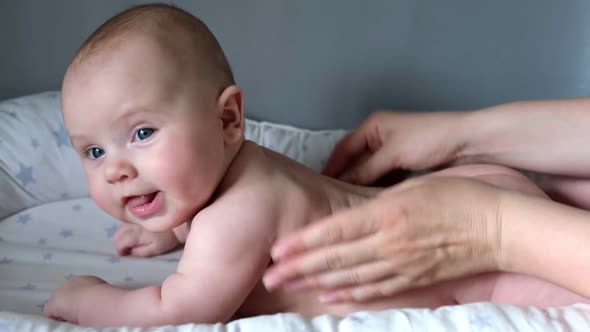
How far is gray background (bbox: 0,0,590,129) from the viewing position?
143cm

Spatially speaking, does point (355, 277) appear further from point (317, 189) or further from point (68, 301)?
point (68, 301)

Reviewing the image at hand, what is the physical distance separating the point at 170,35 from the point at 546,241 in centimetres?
54

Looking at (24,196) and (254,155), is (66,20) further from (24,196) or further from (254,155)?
(254,155)

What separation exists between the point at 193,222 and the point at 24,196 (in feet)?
2.02

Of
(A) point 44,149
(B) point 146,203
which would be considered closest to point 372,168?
(B) point 146,203

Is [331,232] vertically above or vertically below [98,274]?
above

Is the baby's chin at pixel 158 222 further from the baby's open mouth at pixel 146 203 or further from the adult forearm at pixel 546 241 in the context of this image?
the adult forearm at pixel 546 241

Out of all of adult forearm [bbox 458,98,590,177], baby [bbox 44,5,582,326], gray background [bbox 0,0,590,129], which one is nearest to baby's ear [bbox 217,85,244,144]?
baby [bbox 44,5,582,326]

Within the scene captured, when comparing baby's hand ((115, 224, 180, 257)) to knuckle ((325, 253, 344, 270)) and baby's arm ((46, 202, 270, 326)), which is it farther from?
knuckle ((325, 253, 344, 270))

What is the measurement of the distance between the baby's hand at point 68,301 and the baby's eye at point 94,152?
0.20 m

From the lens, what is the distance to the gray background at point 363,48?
1435 millimetres

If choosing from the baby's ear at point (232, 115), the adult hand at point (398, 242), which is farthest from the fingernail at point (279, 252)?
the baby's ear at point (232, 115)

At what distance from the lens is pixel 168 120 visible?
2.59 ft

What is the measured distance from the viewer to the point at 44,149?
4.39 feet
